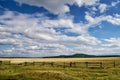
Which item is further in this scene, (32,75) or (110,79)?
(32,75)

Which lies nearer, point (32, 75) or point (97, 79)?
point (97, 79)

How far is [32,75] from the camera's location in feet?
126

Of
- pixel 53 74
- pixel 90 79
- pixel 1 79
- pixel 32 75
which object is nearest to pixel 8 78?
pixel 1 79

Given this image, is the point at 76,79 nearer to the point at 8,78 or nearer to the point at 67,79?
the point at 67,79

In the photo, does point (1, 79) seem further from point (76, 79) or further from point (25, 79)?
point (76, 79)

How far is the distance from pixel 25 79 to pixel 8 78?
3.61m

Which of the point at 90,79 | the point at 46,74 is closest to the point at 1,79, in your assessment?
the point at 46,74

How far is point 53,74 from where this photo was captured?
3778 cm

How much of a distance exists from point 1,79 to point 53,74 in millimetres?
8308

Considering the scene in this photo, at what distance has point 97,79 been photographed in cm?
3544

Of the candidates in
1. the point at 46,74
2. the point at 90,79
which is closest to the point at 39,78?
the point at 46,74

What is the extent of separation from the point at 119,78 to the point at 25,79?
48.2 feet

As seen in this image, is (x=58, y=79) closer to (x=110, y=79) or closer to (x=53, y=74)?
(x=53, y=74)

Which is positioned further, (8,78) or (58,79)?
(8,78)
